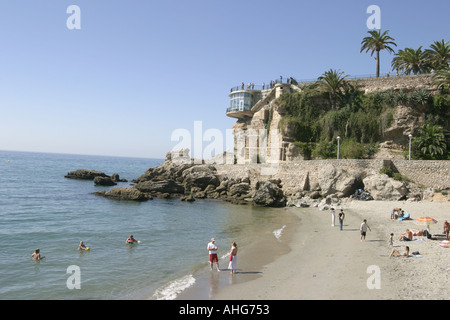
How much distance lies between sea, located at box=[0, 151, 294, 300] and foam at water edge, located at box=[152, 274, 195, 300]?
1.4 inches

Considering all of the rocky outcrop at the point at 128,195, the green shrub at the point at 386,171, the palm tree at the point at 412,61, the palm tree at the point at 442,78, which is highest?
the palm tree at the point at 412,61

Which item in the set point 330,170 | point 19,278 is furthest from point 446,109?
point 19,278

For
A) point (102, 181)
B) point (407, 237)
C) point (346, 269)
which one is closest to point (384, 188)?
point (407, 237)

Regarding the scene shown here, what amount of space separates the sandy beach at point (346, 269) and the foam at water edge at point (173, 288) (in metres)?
1.40

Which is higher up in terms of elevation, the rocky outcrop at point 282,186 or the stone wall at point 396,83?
the stone wall at point 396,83

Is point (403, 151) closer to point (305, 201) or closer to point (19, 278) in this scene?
point (305, 201)

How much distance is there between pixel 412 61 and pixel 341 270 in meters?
34.1

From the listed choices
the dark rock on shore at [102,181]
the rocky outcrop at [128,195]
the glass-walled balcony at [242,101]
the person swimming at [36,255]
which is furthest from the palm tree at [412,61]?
the dark rock on shore at [102,181]

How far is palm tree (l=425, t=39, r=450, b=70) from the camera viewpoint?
35.1 metres

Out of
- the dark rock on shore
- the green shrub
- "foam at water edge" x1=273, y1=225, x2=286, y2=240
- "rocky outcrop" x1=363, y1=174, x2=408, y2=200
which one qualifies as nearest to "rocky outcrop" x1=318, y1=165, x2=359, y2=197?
"rocky outcrop" x1=363, y1=174, x2=408, y2=200

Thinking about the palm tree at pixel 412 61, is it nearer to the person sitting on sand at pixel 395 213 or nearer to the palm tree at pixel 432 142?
the palm tree at pixel 432 142

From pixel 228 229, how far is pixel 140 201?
15193 mm

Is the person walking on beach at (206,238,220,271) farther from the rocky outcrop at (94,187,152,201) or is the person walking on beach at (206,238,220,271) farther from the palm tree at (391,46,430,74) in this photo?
the palm tree at (391,46,430,74)

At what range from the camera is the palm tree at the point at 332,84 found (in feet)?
127
